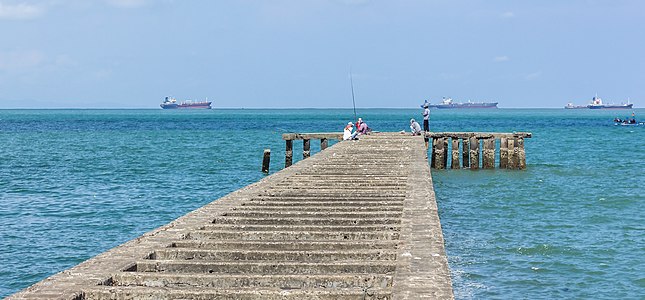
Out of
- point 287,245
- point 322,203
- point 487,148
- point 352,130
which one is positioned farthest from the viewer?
point 487,148

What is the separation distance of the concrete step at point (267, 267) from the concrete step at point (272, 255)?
41 cm

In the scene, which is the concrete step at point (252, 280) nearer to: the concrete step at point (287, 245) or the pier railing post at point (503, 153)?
the concrete step at point (287, 245)

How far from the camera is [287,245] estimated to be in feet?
28.0

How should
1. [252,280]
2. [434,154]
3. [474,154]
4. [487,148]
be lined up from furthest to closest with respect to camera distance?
[434,154]
[474,154]
[487,148]
[252,280]

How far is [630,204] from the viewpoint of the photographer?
81.3 feet

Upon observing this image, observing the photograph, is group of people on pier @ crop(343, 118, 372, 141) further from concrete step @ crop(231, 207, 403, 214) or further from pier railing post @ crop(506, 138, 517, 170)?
concrete step @ crop(231, 207, 403, 214)

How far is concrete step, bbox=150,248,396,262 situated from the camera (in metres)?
8.04

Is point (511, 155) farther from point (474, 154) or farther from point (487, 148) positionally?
point (474, 154)

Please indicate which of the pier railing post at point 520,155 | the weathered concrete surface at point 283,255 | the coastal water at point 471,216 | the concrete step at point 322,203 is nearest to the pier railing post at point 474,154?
the coastal water at point 471,216

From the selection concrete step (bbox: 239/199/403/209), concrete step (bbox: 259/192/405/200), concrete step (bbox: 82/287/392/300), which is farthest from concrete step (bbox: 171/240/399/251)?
concrete step (bbox: 259/192/405/200)

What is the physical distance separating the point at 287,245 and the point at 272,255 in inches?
19.7

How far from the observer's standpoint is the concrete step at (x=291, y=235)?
9086 mm

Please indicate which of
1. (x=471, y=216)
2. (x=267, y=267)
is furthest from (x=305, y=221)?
(x=471, y=216)

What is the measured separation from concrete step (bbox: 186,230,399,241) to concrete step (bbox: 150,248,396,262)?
2.91ft
